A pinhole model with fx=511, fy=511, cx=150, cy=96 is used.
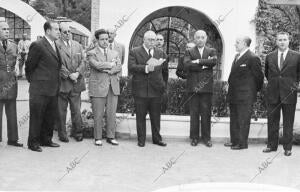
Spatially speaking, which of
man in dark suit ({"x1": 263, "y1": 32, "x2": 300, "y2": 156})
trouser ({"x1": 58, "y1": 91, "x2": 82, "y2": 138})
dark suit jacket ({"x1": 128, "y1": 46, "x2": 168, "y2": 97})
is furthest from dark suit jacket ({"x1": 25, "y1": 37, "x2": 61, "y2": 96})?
man in dark suit ({"x1": 263, "y1": 32, "x2": 300, "y2": 156})

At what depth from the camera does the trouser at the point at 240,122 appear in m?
8.77

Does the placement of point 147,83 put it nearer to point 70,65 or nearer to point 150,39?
point 150,39

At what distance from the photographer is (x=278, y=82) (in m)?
8.34

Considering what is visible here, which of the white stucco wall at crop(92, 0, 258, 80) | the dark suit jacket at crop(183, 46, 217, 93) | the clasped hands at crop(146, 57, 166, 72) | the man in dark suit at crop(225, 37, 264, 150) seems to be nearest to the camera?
the clasped hands at crop(146, 57, 166, 72)

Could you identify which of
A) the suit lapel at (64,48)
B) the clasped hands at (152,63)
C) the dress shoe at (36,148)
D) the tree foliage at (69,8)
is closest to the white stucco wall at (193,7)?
the suit lapel at (64,48)

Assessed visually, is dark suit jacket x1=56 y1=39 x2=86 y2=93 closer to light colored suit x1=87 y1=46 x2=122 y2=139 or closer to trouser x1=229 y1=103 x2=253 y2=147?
light colored suit x1=87 y1=46 x2=122 y2=139

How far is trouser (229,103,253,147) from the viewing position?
345 inches

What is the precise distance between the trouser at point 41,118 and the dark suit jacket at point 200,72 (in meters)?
2.34

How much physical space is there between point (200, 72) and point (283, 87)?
1.43 meters

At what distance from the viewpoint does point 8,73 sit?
333 inches

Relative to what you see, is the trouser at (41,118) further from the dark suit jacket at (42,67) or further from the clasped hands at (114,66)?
the clasped hands at (114,66)

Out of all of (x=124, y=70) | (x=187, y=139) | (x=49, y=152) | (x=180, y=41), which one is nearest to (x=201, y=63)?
(x=187, y=139)

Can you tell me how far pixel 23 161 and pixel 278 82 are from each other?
13.8 ft

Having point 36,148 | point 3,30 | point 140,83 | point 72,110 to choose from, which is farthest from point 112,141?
point 3,30
